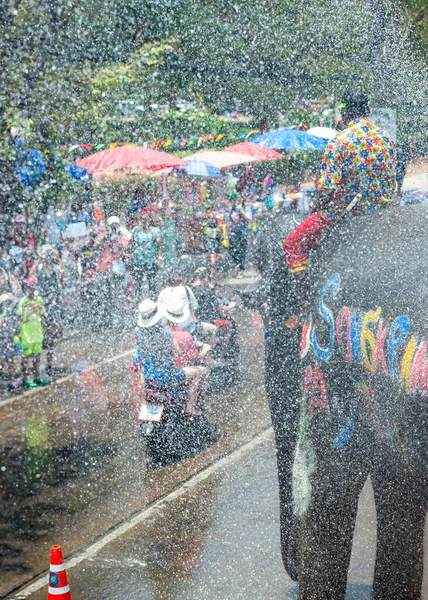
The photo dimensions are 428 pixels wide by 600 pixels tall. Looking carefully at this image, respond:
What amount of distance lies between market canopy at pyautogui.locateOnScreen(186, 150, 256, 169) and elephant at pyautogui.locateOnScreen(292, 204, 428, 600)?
1349 cm

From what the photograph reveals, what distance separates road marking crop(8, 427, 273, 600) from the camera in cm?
478

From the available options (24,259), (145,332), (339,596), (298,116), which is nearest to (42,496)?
(145,332)

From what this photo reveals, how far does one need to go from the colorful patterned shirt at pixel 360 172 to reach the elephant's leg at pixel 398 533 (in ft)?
3.09

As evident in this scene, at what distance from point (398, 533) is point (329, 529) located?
24 centimetres

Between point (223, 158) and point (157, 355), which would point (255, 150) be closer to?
point (223, 158)

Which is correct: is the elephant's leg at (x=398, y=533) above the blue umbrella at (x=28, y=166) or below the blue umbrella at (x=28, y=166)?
below

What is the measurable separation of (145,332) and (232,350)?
229 centimetres

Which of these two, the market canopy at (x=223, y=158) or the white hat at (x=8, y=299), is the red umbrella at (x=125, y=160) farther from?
the white hat at (x=8, y=299)

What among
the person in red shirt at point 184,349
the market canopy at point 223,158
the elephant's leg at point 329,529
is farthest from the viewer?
the market canopy at point 223,158

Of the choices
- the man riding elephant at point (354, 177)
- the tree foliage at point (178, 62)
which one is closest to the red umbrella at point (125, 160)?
the tree foliage at point (178, 62)

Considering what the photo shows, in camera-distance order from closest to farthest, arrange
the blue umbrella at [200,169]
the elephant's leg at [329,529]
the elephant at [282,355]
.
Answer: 1. the elephant's leg at [329,529]
2. the elephant at [282,355]
3. the blue umbrella at [200,169]

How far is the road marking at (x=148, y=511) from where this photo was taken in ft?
15.7

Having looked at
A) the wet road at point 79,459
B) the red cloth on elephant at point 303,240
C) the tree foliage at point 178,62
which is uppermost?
the tree foliage at point 178,62

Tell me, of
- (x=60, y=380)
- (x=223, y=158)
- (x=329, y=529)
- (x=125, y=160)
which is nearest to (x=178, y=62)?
(x=223, y=158)
